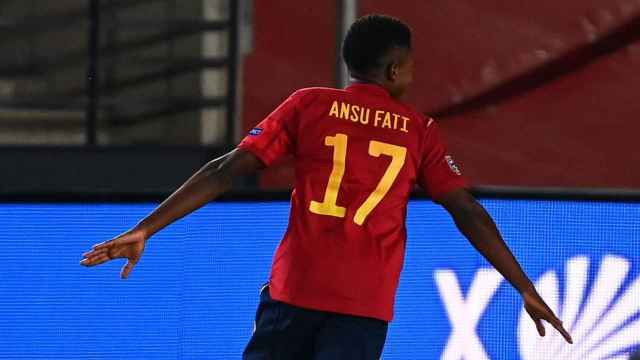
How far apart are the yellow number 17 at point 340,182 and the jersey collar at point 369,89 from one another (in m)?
0.13

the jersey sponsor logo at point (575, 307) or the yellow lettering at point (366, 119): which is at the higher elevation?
the yellow lettering at point (366, 119)

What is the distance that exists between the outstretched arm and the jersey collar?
0.98ft

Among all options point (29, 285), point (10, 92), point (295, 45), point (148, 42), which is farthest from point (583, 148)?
point (29, 285)

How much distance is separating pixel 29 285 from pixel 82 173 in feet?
9.93

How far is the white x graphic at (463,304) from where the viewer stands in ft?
15.8

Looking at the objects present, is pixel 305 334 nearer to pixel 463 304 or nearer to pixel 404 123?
pixel 404 123

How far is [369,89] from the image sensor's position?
3365 mm

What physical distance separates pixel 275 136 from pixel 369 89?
259 millimetres

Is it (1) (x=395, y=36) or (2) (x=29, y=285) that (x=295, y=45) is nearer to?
(2) (x=29, y=285)

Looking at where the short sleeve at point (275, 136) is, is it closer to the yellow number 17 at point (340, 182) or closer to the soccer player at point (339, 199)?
the soccer player at point (339, 199)

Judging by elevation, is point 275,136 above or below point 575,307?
above

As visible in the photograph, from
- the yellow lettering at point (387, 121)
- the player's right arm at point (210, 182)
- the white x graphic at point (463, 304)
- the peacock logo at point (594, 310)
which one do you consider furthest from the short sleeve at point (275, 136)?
the peacock logo at point (594, 310)

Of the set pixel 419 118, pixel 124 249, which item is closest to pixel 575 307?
pixel 419 118

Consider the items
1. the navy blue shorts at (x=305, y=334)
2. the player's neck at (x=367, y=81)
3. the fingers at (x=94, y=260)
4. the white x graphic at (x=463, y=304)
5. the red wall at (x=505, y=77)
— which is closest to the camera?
the fingers at (x=94, y=260)
